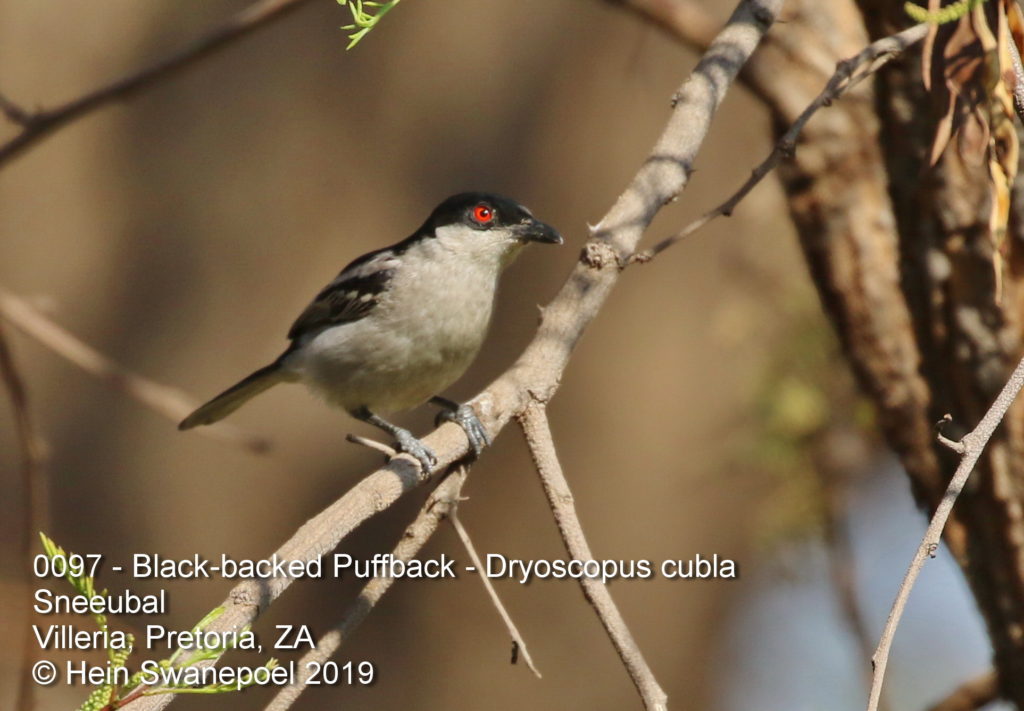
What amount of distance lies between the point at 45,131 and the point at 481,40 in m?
4.01

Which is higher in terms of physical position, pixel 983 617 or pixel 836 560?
pixel 983 617

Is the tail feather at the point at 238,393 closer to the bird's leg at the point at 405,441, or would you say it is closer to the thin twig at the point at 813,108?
the bird's leg at the point at 405,441

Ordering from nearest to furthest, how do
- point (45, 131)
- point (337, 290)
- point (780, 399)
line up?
point (45, 131)
point (337, 290)
point (780, 399)

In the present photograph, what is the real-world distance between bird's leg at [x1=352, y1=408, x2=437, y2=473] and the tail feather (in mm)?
441

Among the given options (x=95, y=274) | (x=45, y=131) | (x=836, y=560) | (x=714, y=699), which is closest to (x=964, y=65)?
(x=45, y=131)

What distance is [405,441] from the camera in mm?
3721

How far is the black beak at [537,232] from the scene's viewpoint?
4.29m

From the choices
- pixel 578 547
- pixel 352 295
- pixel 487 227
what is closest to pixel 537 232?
pixel 487 227

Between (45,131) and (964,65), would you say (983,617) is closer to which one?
(964,65)

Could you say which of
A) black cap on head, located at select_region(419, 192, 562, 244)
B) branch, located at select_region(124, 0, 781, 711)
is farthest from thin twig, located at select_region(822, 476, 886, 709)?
branch, located at select_region(124, 0, 781, 711)

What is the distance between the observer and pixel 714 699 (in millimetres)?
7668

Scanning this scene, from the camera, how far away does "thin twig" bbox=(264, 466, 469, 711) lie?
6.98ft

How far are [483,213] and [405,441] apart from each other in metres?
1.17

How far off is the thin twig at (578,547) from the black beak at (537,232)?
169 centimetres
